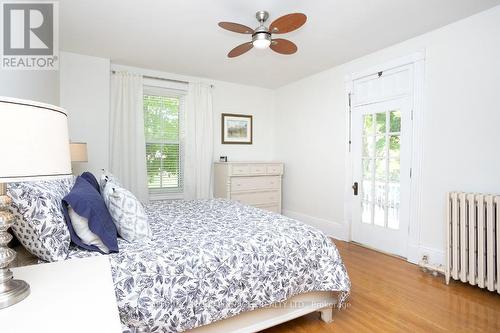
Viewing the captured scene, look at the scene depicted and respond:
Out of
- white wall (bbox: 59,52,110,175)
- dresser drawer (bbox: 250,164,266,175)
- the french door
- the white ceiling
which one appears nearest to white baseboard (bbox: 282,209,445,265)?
the french door

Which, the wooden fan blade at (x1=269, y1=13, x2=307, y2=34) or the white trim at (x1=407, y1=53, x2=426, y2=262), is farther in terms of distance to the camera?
the white trim at (x1=407, y1=53, x2=426, y2=262)

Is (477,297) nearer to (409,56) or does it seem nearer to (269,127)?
(409,56)

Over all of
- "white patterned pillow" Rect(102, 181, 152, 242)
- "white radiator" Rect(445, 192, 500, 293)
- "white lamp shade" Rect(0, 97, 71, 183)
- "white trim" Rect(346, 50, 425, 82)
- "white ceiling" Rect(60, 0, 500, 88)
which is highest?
"white ceiling" Rect(60, 0, 500, 88)

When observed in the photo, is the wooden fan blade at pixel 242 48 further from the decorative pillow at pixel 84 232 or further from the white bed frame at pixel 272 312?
the white bed frame at pixel 272 312

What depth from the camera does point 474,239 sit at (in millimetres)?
2418

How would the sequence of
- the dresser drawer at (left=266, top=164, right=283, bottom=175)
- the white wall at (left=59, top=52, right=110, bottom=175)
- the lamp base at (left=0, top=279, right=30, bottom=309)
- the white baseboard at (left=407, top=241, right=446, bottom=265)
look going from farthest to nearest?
the dresser drawer at (left=266, top=164, right=283, bottom=175) < the white wall at (left=59, top=52, right=110, bottom=175) < the white baseboard at (left=407, top=241, right=446, bottom=265) < the lamp base at (left=0, top=279, right=30, bottom=309)

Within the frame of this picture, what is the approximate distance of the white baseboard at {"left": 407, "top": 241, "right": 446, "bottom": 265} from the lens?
2809 millimetres

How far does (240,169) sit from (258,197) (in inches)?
23.2

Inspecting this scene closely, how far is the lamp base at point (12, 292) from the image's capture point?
2.87 feet

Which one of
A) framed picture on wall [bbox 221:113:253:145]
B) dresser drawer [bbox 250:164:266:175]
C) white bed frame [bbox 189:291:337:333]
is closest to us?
white bed frame [bbox 189:291:337:333]

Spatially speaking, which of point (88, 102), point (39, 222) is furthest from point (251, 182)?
point (39, 222)

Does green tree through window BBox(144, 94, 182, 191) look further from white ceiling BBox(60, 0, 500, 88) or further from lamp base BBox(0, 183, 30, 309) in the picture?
lamp base BBox(0, 183, 30, 309)

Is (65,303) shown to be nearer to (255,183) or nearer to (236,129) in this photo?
(255,183)

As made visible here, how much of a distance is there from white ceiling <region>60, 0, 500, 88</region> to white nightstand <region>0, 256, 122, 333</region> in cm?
221
